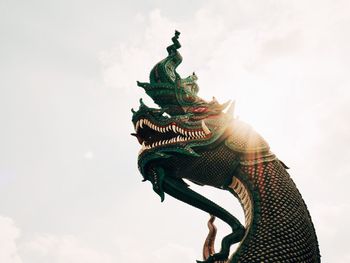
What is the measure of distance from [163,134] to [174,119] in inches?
13.1

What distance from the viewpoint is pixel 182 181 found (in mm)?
7617

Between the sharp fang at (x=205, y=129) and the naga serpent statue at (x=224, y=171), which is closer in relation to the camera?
the naga serpent statue at (x=224, y=171)

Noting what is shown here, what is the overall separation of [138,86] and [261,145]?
2.90 metres

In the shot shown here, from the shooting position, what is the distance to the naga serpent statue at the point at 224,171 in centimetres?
620

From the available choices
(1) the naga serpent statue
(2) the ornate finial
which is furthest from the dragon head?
(2) the ornate finial

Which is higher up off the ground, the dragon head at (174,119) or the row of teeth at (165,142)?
the dragon head at (174,119)

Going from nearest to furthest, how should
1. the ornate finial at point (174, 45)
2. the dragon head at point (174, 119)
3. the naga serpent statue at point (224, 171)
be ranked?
the naga serpent statue at point (224, 171)
the dragon head at point (174, 119)
the ornate finial at point (174, 45)

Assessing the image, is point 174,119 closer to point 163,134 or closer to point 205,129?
point 163,134

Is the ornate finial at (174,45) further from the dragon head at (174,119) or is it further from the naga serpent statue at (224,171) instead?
the naga serpent statue at (224,171)

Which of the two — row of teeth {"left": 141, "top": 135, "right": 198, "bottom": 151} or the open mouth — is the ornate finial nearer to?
the open mouth

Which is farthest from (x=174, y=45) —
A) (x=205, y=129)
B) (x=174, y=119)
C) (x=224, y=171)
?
(x=224, y=171)

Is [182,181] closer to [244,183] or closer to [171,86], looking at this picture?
[244,183]

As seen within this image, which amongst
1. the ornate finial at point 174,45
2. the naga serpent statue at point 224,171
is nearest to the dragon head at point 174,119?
the naga serpent statue at point 224,171

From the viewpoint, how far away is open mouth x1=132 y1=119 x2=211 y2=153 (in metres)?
7.39
